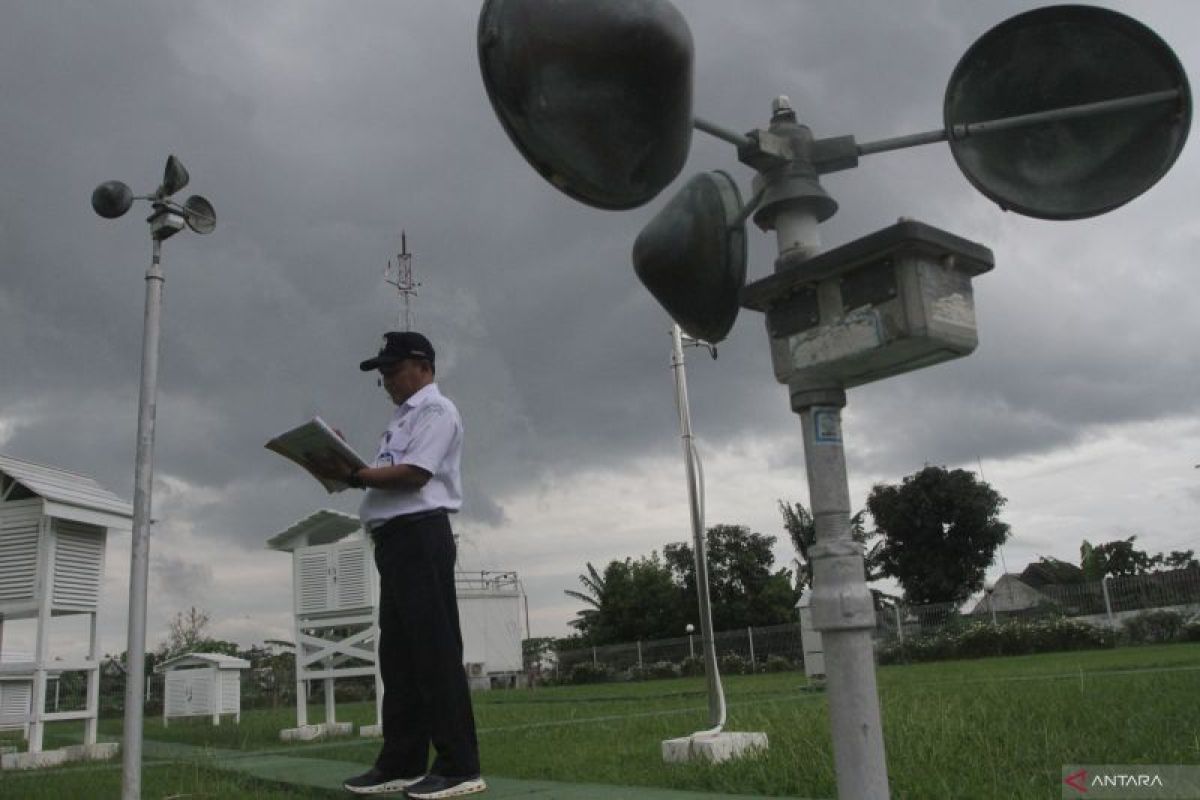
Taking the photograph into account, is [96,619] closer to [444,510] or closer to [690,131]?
[444,510]

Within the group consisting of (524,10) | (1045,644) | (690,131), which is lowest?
(1045,644)

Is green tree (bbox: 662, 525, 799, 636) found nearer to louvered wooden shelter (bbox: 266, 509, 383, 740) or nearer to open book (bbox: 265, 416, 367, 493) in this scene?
louvered wooden shelter (bbox: 266, 509, 383, 740)

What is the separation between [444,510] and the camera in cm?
372

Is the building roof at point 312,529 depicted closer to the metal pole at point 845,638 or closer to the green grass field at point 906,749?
the green grass field at point 906,749

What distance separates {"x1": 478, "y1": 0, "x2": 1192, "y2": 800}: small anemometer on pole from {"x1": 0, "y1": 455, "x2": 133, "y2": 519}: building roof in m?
6.26

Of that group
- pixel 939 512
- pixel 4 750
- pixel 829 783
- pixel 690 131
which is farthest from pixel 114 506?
pixel 939 512

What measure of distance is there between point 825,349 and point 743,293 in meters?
0.19

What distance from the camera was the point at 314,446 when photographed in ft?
11.2

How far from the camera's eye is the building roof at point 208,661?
44.5 ft

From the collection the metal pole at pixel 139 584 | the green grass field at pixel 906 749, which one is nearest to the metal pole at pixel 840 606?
the green grass field at pixel 906 749

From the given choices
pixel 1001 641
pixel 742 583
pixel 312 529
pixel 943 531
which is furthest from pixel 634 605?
pixel 312 529

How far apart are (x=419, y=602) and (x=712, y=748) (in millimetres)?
1444

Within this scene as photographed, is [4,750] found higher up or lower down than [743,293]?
lower down

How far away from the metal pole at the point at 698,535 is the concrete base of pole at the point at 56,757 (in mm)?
4626
